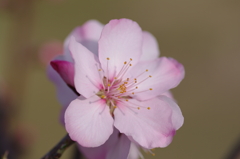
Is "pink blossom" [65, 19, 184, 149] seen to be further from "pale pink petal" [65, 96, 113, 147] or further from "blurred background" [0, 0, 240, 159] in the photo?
"blurred background" [0, 0, 240, 159]

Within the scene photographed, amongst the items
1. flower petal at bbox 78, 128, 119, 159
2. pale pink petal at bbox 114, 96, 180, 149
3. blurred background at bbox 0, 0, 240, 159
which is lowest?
blurred background at bbox 0, 0, 240, 159

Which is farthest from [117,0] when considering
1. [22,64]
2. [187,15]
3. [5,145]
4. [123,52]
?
[123,52]

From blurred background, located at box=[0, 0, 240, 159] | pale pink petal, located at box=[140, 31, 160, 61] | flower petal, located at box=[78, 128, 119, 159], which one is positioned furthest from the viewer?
blurred background, located at box=[0, 0, 240, 159]

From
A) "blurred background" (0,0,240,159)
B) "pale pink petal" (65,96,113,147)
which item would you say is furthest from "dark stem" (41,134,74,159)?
"blurred background" (0,0,240,159)

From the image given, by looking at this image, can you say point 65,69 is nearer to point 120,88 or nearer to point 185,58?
point 120,88

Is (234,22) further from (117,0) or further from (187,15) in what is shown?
(117,0)

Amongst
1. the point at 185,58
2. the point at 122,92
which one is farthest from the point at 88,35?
the point at 185,58
